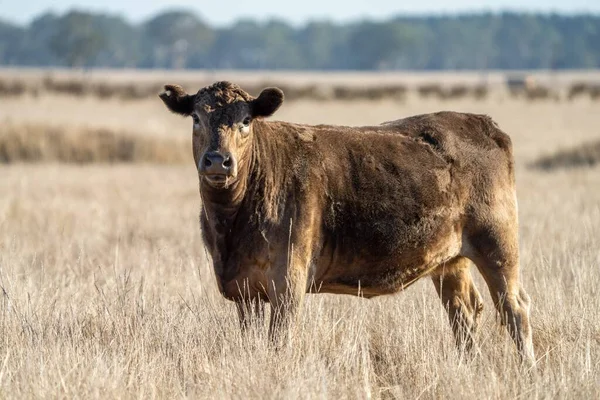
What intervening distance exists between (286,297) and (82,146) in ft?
64.9

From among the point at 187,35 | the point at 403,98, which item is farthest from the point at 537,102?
the point at 187,35

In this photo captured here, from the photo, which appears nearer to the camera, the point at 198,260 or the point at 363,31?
the point at 198,260

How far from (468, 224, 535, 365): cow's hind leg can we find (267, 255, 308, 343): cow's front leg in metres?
1.59

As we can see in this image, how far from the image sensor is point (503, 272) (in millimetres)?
7633

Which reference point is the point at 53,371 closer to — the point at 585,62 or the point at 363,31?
the point at 363,31

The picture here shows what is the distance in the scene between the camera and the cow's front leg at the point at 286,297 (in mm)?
6660

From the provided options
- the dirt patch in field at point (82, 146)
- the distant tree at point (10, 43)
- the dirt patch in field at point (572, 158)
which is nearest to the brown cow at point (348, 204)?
the dirt patch in field at point (572, 158)

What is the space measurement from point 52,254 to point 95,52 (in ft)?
367

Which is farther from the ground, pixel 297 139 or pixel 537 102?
pixel 297 139

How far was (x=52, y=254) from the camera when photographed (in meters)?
11.7

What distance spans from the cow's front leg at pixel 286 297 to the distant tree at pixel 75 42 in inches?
4457

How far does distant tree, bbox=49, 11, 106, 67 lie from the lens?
116 metres

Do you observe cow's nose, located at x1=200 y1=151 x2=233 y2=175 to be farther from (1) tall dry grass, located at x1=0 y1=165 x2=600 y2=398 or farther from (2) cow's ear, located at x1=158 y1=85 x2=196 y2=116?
(1) tall dry grass, located at x1=0 y1=165 x2=600 y2=398

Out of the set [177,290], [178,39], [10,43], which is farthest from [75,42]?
[177,290]
